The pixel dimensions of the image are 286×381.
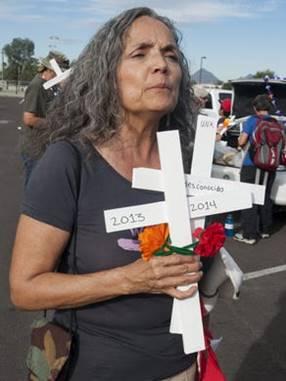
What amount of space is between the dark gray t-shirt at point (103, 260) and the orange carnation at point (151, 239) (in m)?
0.07

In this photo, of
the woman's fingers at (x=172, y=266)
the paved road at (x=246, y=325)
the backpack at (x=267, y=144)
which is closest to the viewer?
the woman's fingers at (x=172, y=266)

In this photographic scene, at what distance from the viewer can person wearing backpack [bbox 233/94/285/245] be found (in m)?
6.77

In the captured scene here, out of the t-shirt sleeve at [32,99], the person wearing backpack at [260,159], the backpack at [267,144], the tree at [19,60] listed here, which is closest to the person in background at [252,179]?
the person wearing backpack at [260,159]

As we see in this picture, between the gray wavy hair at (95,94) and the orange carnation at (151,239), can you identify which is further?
the gray wavy hair at (95,94)

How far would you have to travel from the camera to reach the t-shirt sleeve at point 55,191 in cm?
158

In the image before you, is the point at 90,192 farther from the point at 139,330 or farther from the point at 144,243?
the point at 139,330

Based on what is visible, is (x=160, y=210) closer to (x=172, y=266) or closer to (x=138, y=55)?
(x=172, y=266)

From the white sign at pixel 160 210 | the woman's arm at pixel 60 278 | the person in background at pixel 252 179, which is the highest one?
the white sign at pixel 160 210

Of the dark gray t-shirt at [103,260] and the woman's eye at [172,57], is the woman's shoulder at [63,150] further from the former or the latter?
the woman's eye at [172,57]

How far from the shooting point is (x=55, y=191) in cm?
159

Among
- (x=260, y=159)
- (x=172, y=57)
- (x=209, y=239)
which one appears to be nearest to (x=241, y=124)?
(x=260, y=159)

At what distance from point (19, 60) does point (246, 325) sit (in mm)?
90703

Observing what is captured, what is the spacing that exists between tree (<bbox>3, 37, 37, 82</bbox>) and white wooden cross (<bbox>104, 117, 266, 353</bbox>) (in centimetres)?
7597

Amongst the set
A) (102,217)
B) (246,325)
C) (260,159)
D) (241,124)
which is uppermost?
(102,217)
